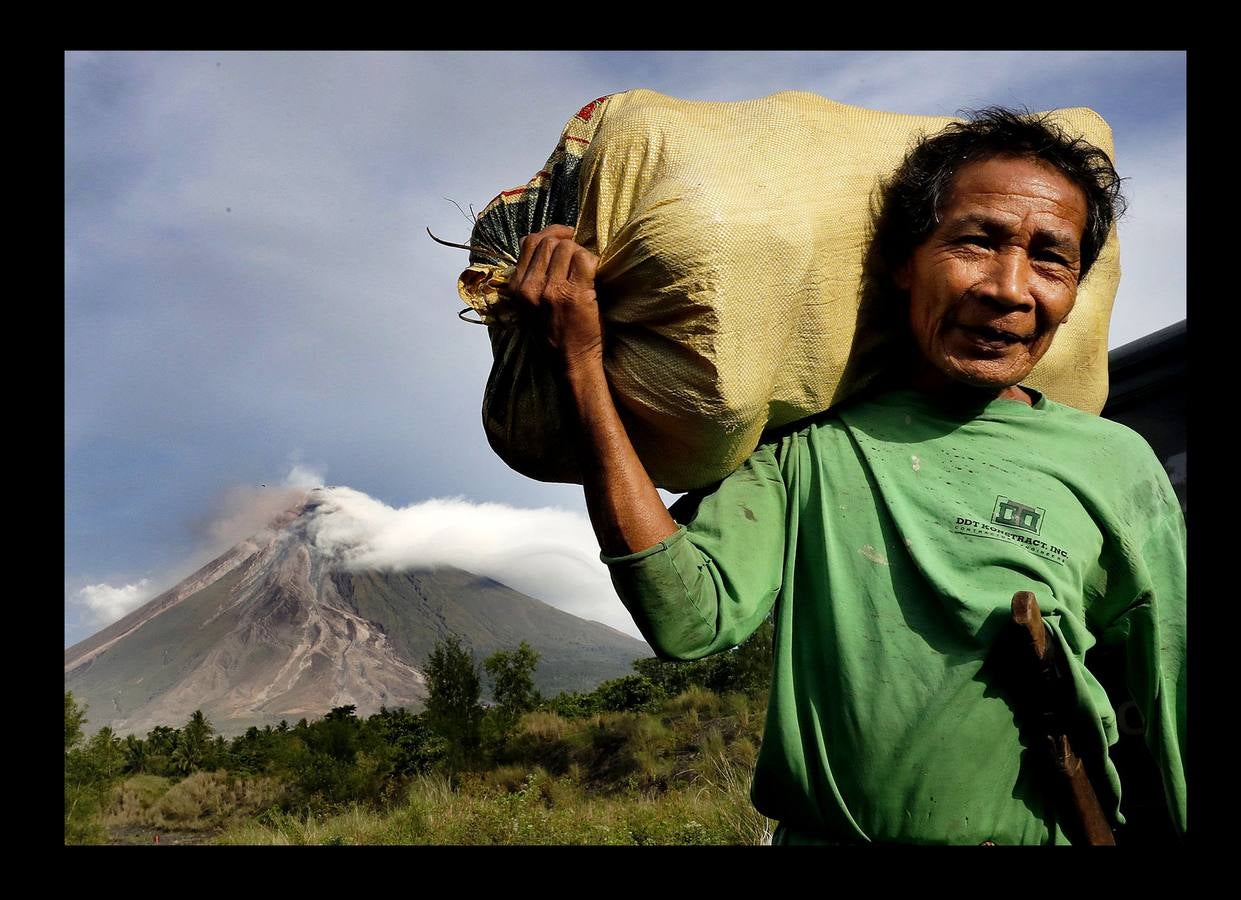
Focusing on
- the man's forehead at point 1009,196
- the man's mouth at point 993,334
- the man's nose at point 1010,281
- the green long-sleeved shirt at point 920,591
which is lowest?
the green long-sleeved shirt at point 920,591

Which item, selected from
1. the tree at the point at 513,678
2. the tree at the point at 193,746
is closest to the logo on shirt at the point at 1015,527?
the tree at the point at 513,678

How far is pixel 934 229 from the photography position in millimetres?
2002

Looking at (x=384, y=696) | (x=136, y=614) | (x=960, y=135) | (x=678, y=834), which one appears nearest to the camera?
(x=960, y=135)

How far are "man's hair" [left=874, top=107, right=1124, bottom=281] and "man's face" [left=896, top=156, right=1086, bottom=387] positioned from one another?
2 centimetres

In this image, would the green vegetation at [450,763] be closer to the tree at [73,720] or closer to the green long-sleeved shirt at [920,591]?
the tree at [73,720]

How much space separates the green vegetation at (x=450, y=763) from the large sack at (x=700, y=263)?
34.6ft

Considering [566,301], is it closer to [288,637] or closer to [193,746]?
[193,746]

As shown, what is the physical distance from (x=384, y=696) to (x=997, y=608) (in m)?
60.5

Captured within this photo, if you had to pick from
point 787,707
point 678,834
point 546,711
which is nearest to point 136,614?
point 546,711

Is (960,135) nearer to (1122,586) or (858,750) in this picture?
(1122,586)

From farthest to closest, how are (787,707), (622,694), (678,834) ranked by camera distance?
1. (622,694)
2. (678,834)
3. (787,707)

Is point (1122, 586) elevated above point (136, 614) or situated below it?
above

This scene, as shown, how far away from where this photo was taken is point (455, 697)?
17.9m

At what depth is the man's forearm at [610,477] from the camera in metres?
1.81
